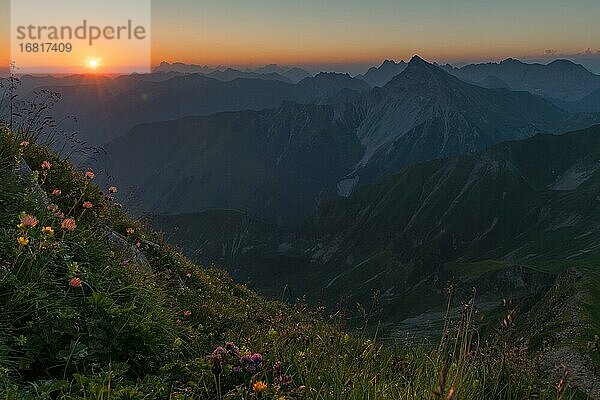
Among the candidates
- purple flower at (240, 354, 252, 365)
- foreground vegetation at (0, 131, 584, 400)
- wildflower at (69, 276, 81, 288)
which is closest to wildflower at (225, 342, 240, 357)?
foreground vegetation at (0, 131, 584, 400)

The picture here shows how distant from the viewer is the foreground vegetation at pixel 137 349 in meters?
3.34

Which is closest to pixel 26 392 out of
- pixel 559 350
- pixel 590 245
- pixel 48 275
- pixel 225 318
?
pixel 48 275

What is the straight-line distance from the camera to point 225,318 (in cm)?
672

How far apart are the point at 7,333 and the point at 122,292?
1.25m

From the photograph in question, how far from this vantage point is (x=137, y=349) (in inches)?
158

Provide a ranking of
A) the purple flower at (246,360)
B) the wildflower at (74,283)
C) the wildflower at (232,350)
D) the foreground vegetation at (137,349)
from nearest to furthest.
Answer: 1. the foreground vegetation at (137,349)
2. the purple flower at (246,360)
3. the wildflower at (232,350)
4. the wildflower at (74,283)

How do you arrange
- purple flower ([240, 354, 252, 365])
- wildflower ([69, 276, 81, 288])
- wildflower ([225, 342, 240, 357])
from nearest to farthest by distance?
purple flower ([240, 354, 252, 365]) → wildflower ([225, 342, 240, 357]) → wildflower ([69, 276, 81, 288])

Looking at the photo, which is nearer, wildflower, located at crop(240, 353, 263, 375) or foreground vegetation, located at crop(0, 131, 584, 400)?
foreground vegetation, located at crop(0, 131, 584, 400)

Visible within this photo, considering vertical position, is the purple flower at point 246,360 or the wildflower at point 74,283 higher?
the wildflower at point 74,283

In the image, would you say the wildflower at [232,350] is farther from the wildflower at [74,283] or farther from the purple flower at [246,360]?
the wildflower at [74,283]

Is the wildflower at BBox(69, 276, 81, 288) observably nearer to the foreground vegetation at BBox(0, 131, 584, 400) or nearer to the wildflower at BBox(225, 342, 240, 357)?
the foreground vegetation at BBox(0, 131, 584, 400)

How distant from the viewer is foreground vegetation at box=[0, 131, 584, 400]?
3.34m

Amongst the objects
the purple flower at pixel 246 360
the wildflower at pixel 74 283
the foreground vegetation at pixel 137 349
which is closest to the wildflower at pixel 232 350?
the foreground vegetation at pixel 137 349

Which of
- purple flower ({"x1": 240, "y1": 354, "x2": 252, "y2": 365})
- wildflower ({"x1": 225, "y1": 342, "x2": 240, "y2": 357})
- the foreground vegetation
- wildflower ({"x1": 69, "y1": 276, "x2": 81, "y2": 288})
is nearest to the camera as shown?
the foreground vegetation
